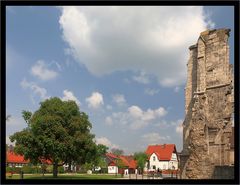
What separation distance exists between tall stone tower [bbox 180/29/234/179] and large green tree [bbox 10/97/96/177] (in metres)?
8.96

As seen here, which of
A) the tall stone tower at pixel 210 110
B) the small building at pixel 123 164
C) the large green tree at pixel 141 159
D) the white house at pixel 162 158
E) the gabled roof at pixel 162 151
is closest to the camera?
the tall stone tower at pixel 210 110

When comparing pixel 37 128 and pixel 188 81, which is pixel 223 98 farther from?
pixel 37 128

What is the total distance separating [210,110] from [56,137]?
38.0 feet

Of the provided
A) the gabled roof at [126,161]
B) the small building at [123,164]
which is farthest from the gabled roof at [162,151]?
the small building at [123,164]

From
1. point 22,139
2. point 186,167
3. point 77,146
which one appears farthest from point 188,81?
point 22,139

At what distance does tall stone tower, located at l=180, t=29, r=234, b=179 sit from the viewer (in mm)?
14336

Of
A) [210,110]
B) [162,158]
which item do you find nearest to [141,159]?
[162,158]

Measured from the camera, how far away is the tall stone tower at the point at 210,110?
564 inches

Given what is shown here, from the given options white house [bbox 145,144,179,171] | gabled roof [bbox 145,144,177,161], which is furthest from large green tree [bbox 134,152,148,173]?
gabled roof [bbox 145,144,177,161]

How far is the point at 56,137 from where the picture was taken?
23578 millimetres

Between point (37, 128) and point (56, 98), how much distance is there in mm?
2647

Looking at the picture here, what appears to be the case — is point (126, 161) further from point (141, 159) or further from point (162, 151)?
point (141, 159)

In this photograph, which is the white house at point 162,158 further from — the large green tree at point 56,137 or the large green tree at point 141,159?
the large green tree at point 56,137

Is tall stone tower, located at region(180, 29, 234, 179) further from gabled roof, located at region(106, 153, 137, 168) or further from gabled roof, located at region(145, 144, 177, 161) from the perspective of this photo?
gabled roof, located at region(106, 153, 137, 168)
